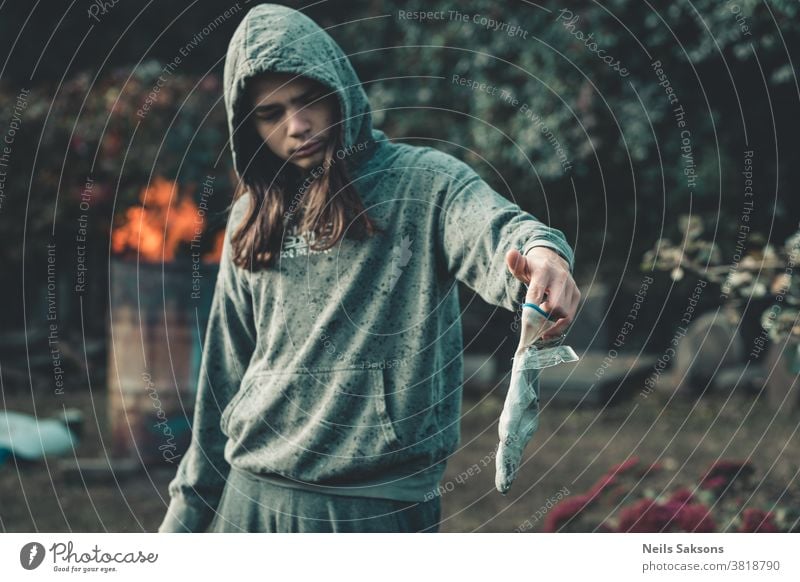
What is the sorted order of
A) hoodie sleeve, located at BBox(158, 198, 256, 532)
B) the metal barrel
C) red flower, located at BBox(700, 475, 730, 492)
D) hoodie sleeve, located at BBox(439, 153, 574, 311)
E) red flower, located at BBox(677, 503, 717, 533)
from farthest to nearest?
the metal barrel, red flower, located at BBox(700, 475, 730, 492), red flower, located at BBox(677, 503, 717, 533), hoodie sleeve, located at BBox(158, 198, 256, 532), hoodie sleeve, located at BBox(439, 153, 574, 311)

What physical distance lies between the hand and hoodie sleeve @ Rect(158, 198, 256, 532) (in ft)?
2.81

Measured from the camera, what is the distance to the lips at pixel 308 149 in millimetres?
2037

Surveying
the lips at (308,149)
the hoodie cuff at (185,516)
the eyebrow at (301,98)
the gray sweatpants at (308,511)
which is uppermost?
the eyebrow at (301,98)

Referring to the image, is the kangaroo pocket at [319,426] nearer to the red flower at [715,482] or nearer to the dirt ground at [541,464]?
the red flower at [715,482]

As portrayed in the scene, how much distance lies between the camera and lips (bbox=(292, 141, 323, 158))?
2037mm

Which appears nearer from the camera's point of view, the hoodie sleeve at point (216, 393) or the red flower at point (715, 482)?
the hoodie sleeve at point (216, 393)

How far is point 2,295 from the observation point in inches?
391

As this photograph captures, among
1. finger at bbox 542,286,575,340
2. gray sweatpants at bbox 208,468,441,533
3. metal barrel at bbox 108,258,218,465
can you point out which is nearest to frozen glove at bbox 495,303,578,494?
finger at bbox 542,286,575,340

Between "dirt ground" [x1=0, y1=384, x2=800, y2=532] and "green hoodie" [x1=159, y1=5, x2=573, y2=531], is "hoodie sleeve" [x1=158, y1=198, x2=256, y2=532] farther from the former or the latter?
"dirt ground" [x1=0, y1=384, x2=800, y2=532]

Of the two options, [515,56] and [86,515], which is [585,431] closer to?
[515,56]

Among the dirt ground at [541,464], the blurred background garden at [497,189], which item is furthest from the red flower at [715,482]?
the blurred background garden at [497,189]

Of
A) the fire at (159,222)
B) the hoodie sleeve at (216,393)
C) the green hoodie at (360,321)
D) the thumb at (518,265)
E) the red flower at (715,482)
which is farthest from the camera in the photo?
the fire at (159,222)

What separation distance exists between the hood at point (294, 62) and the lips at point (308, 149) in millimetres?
61

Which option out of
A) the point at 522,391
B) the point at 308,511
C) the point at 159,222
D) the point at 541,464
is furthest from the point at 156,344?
the point at 522,391
